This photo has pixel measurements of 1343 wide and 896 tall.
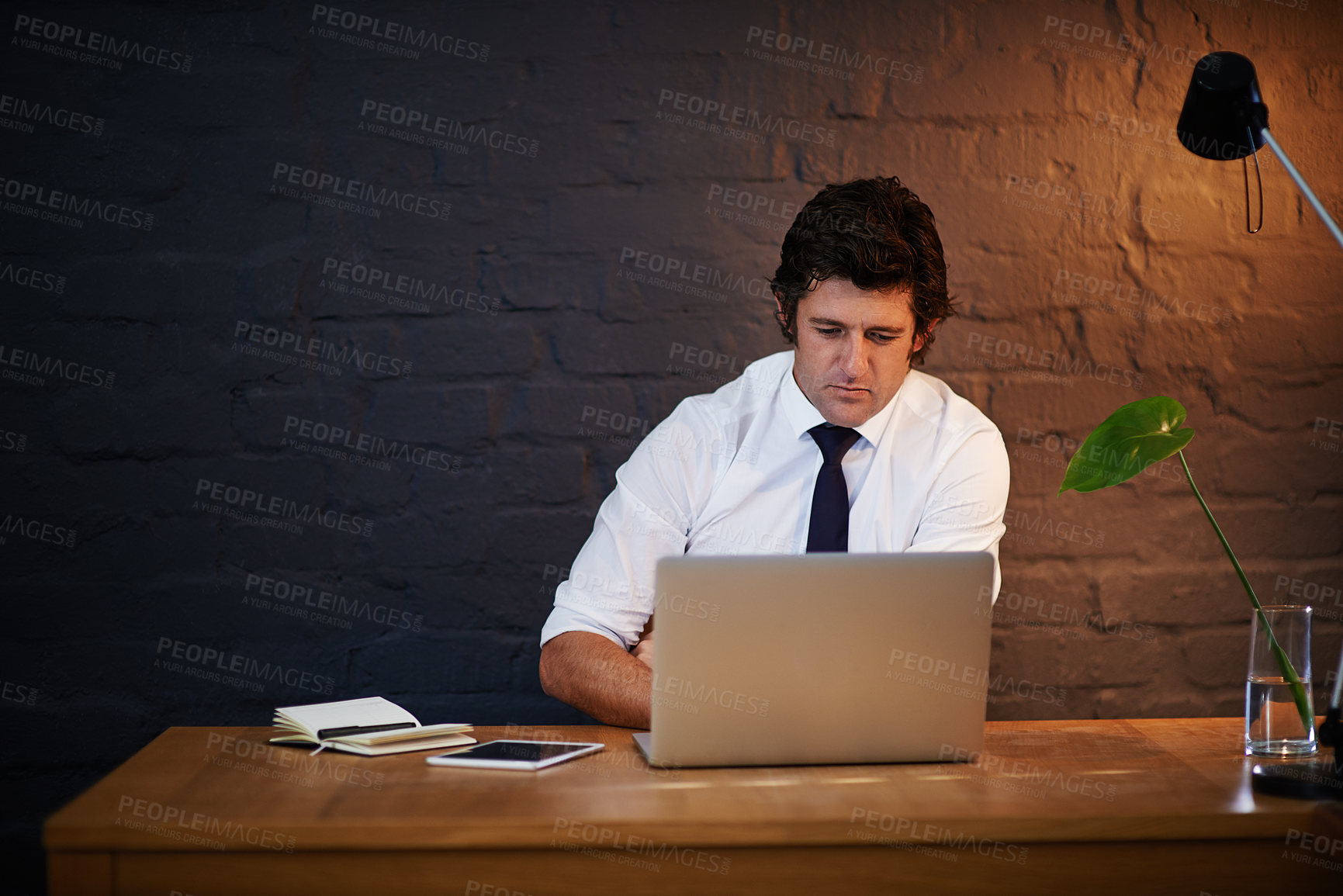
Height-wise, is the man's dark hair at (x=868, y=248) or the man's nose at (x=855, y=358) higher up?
the man's dark hair at (x=868, y=248)

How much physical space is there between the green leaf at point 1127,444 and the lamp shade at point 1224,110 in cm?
40

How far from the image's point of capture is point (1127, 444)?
1467 millimetres

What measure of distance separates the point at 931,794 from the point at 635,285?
1246 millimetres

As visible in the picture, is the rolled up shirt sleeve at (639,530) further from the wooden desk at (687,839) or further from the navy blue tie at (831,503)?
the wooden desk at (687,839)

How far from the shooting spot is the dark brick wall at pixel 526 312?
2.14 m

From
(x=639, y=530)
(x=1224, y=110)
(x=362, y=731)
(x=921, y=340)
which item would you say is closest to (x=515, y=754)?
(x=362, y=731)

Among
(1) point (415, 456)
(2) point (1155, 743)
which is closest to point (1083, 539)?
(2) point (1155, 743)

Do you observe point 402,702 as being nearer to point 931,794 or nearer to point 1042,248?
point 931,794

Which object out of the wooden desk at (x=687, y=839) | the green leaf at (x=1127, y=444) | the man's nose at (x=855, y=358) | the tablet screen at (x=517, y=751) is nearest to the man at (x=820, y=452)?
the man's nose at (x=855, y=358)

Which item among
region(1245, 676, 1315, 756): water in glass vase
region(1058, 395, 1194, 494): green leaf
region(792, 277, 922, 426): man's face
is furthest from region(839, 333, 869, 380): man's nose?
region(1245, 676, 1315, 756): water in glass vase

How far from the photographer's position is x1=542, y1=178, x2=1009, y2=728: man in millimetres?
1907

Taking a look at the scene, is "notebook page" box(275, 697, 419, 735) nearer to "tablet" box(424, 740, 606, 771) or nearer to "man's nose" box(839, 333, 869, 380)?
"tablet" box(424, 740, 606, 771)

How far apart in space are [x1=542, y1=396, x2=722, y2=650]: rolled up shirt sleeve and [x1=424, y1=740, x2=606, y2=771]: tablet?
419 mm

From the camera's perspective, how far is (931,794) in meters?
1.25
